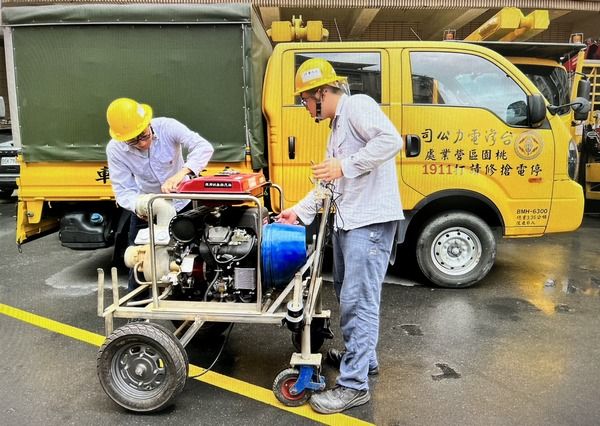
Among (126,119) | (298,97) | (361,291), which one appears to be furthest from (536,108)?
(126,119)

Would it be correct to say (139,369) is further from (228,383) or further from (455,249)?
(455,249)

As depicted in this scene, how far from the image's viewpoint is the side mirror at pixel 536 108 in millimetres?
4970

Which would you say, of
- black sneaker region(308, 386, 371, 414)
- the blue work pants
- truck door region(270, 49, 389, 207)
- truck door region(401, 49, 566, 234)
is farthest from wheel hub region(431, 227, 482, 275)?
black sneaker region(308, 386, 371, 414)

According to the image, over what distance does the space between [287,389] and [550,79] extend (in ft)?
14.9

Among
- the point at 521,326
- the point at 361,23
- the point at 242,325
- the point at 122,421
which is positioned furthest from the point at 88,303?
the point at 361,23

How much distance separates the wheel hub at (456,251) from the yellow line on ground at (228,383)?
2634 millimetres

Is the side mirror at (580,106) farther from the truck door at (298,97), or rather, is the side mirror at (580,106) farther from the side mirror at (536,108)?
the truck door at (298,97)

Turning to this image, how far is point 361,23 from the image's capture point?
10461mm

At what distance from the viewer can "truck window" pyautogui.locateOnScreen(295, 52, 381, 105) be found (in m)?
5.09

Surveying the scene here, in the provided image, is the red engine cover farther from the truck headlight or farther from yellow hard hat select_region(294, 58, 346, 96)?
the truck headlight

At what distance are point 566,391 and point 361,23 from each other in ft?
A: 28.2

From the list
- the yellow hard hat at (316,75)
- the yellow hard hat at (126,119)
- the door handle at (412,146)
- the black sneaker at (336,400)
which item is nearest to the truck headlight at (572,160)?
the door handle at (412,146)

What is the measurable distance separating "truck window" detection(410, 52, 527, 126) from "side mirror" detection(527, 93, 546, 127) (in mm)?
89

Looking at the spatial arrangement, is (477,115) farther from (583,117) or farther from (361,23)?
(361,23)
